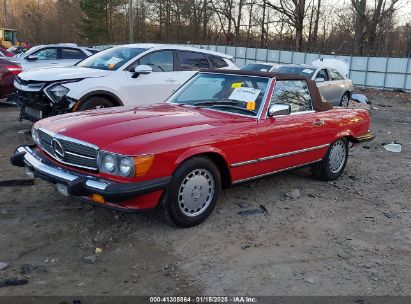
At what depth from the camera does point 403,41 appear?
33.1 meters

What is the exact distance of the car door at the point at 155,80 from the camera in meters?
8.12

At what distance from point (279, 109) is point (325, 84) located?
32.2 feet

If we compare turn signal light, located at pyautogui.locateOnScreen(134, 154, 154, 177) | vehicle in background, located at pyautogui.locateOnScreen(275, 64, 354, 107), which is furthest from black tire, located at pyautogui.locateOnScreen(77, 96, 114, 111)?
vehicle in background, located at pyautogui.locateOnScreen(275, 64, 354, 107)

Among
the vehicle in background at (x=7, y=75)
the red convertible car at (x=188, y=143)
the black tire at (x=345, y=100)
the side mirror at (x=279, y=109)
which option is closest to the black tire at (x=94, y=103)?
the red convertible car at (x=188, y=143)

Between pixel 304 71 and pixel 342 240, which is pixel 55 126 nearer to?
pixel 342 240

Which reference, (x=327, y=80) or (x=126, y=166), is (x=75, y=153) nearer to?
(x=126, y=166)

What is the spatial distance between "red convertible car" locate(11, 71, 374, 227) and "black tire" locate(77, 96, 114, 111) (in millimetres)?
2292

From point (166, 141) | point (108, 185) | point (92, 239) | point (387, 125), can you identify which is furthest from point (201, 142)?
point (387, 125)

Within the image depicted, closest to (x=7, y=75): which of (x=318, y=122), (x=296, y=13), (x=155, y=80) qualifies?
(x=155, y=80)

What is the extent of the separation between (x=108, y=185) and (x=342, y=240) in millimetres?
2454

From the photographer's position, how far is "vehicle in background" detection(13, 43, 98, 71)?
43.9ft

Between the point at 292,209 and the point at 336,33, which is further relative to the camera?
the point at 336,33

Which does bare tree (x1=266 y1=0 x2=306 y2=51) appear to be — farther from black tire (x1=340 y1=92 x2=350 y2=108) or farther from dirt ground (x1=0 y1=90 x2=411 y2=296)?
dirt ground (x1=0 y1=90 x2=411 y2=296)

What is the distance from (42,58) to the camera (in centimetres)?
1352
